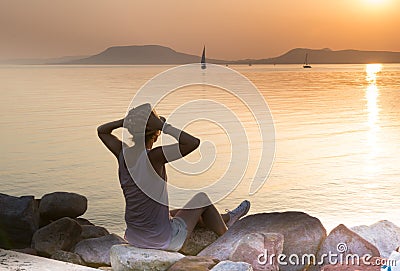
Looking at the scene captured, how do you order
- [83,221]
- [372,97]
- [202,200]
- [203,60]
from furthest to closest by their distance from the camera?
[372,97] < [83,221] < [203,60] < [202,200]

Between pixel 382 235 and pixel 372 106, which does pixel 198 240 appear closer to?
pixel 382 235

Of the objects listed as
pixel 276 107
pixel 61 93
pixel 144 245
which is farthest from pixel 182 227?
pixel 61 93

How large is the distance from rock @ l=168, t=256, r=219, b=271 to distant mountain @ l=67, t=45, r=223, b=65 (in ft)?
4.43

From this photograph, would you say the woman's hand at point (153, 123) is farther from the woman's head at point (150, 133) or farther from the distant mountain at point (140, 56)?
the distant mountain at point (140, 56)

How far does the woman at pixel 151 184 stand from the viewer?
3.38 meters

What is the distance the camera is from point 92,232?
4.36 metres

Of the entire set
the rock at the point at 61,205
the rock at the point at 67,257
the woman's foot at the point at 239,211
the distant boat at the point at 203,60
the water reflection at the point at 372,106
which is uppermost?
the distant boat at the point at 203,60

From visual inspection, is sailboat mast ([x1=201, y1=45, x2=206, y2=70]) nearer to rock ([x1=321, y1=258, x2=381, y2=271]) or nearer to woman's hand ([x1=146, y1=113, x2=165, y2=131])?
woman's hand ([x1=146, y1=113, x2=165, y2=131])

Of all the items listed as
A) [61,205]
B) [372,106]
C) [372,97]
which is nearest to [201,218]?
[61,205]

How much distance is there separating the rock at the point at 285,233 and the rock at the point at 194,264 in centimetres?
24

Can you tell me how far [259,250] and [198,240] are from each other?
44cm

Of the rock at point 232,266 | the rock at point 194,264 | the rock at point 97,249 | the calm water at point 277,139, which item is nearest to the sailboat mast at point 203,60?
the calm water at point 277,139

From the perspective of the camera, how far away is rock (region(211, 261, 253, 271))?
3.15m

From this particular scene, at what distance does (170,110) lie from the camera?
426cm
